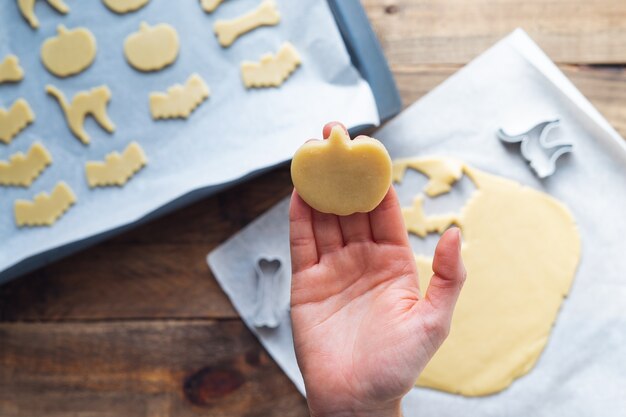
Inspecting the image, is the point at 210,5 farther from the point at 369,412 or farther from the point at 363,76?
the point at 369,412

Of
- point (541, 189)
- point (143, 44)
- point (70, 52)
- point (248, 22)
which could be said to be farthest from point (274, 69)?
point (541, 189)

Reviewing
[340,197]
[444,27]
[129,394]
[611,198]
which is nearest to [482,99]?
[444,27]

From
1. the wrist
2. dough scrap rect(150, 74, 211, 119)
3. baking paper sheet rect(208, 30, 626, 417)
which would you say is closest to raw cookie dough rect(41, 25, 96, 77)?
dough scrap rect(150, 74, 211, 119)

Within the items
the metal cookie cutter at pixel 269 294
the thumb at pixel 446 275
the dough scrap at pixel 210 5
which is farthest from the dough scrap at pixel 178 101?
the thumb at pixel 446 275

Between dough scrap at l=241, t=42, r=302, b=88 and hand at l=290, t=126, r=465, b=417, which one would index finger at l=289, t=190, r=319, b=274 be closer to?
hand at l=290, t=126, r=465, b=417

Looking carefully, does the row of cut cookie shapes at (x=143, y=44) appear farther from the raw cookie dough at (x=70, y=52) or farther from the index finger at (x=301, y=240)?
the index finger at (x=301, y=240)

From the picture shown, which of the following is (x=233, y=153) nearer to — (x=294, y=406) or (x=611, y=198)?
(x=294, y=406)

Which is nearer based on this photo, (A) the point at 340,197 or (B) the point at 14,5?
(A) the point at 340,197
